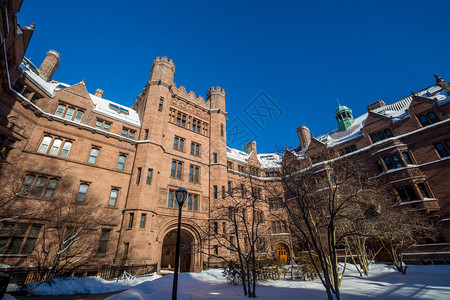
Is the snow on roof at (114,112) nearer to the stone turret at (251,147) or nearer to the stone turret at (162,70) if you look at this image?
the stone turret at (162,70)

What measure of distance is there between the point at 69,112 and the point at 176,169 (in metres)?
12.3

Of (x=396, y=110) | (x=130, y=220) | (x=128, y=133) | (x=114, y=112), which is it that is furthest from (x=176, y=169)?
(x=396, y=110)

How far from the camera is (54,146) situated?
1805 centimetres

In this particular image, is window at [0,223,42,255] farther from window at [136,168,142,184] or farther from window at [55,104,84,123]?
window at [55,104,84,123]

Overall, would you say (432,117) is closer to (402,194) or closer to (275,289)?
(402,194)

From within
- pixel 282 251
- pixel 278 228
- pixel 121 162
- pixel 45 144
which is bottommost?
pixel 282 251

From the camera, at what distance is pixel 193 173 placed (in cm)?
2502

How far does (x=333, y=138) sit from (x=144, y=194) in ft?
101

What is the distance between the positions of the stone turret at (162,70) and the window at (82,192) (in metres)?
15.5

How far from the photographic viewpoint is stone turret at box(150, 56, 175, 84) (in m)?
26.8

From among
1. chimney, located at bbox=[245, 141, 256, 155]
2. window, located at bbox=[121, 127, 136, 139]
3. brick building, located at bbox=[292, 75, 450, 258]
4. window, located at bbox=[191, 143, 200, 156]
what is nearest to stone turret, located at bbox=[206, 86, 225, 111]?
window, located at bbox=[191, 143, 200, 156]

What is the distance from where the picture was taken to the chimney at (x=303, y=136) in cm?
3734

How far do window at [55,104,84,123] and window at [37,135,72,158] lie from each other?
269cm

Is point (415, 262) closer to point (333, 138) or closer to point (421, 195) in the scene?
point (421, 195)
